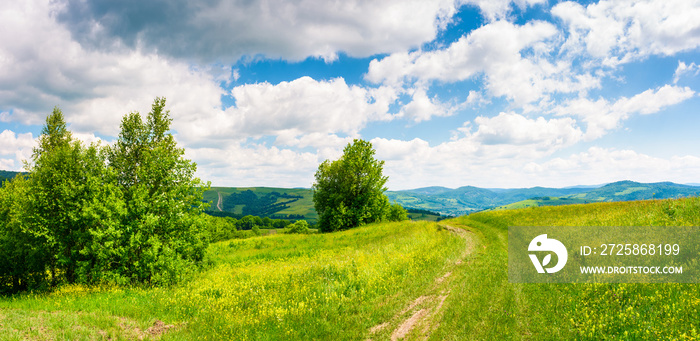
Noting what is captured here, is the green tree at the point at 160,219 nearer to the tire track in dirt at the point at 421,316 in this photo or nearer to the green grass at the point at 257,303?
the green grass at the point at 257,303

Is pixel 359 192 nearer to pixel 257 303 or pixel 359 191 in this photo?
pixel 359 191

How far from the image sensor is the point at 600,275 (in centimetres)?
1128

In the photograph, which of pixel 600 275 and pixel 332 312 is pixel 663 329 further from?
pixel 332 312

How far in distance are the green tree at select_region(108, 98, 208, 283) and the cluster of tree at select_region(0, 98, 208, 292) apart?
2.4 inches

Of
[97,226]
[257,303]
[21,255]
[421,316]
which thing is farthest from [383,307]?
[21,255]

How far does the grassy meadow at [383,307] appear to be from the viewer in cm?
842

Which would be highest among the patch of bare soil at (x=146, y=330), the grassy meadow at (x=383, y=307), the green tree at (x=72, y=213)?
the green tree at (x=72, y=213)

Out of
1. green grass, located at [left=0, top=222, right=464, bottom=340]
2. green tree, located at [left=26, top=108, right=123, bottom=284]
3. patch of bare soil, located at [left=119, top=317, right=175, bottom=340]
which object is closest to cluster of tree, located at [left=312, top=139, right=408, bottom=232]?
green grass, located at [left=0, top=222, right=464, bottom=340]

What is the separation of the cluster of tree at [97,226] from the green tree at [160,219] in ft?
0.20

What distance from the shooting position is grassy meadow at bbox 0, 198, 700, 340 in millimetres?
8422

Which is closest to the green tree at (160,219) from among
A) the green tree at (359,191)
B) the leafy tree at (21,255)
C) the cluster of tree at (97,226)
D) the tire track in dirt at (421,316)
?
the cluster of tree at (97,226)

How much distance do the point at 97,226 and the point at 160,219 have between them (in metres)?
3.33

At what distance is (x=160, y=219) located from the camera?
19781mm

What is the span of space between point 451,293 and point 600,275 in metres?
5.73
